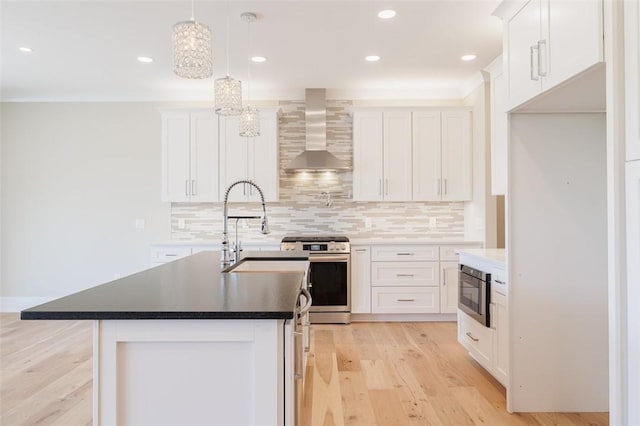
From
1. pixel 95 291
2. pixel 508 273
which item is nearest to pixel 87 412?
pixel 95 291

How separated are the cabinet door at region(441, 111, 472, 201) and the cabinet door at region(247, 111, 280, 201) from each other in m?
2.01

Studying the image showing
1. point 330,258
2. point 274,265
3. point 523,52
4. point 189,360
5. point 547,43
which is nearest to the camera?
point 189,360

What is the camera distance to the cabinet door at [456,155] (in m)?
4.66

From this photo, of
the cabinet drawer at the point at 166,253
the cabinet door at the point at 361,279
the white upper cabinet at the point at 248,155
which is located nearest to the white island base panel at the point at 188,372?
the cabinet door at the point at 361,279

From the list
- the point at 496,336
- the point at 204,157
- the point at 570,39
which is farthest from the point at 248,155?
the point at 570,39

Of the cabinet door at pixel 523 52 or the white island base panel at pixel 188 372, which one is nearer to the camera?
the white island base panel at pixel 188 372

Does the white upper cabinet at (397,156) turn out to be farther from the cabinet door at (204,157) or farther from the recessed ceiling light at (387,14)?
the cabinet door at (204,157)

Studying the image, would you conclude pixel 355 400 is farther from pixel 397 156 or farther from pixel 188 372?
pixel 397 156

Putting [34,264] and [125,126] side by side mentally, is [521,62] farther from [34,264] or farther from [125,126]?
[34,264]

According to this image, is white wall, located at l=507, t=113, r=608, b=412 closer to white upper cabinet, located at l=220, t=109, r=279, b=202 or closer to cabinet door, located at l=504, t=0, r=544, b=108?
cabinet door, located at l=504, t=0, r=544, b=108

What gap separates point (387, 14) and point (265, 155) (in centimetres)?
218

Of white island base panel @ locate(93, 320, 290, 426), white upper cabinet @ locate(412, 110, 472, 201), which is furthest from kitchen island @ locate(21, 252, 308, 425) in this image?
white upper cabinet @ locate(412, 110, 472, 201)

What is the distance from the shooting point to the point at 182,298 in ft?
4.90

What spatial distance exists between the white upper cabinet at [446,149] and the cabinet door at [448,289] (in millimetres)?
813
